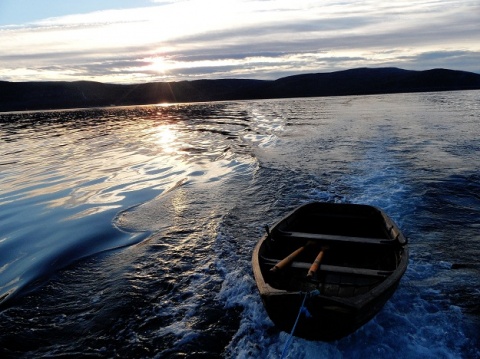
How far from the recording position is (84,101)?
19275cm

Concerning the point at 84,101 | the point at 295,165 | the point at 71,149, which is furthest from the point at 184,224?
the point at 84,101

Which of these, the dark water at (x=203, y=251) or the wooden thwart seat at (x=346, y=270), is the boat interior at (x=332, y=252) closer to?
the wooden thwart seat at (x=346, y=270)

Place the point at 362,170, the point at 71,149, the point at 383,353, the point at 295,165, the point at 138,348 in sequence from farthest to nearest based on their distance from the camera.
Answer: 1. the point at 71,149
2. the point at 295,165
3. the point at 362,170
4. the point at 138,348
5. the point at 383,353

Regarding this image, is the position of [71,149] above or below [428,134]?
below

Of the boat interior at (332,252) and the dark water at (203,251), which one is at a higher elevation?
the boat interior at (332,252)

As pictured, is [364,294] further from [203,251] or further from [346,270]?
[203,251]

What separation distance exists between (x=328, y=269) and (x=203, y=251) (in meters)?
4.47

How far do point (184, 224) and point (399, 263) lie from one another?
7.64 metres

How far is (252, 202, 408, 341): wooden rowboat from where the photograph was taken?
5.58 m

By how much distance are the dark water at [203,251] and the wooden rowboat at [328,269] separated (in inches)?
38.3

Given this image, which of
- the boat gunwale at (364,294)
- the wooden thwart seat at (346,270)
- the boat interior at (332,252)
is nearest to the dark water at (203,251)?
the boat interior at (332,252)

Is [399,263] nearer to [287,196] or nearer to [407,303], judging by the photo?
[407,303]

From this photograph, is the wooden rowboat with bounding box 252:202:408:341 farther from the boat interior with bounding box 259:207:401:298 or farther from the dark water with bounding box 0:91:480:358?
the dark water with bounding box 0:91:480:358

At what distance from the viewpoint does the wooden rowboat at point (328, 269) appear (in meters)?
5.58
